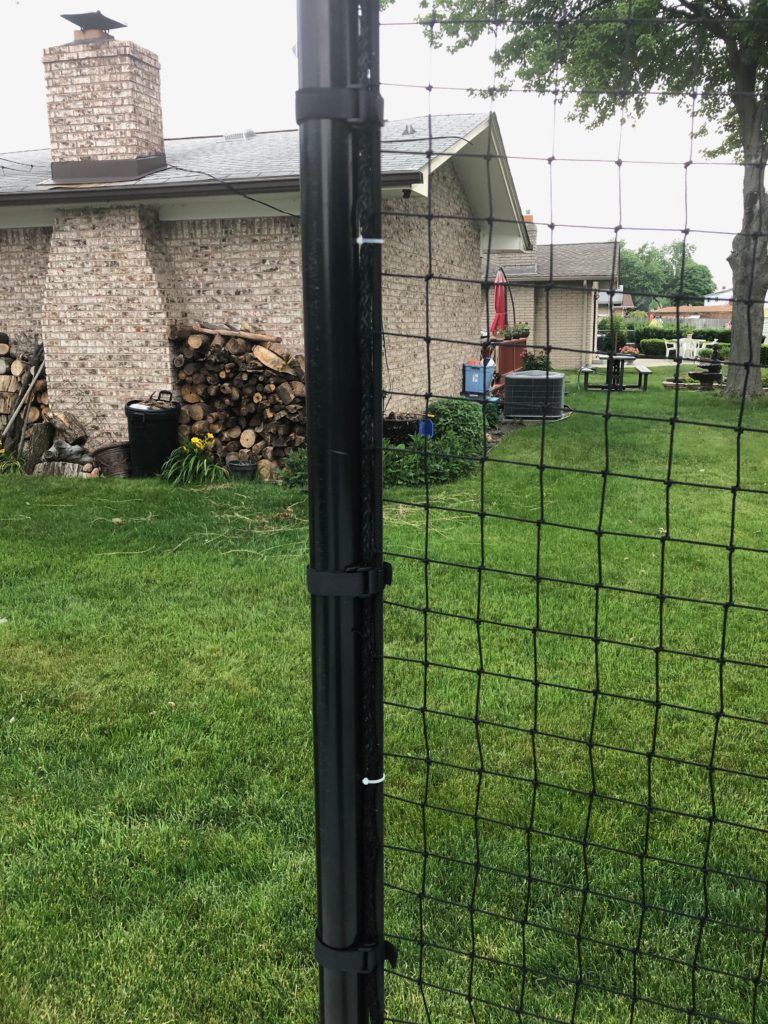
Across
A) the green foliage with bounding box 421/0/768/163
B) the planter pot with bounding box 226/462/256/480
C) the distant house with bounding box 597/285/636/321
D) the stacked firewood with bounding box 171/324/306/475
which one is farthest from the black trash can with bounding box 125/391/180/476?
the green foliage with bounding box 421/0/768/163

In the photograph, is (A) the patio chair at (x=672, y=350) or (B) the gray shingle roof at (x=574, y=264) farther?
(B) the gray shingle roof at (x=574, y=264)

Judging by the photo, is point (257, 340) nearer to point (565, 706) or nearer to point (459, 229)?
point (459, 229)

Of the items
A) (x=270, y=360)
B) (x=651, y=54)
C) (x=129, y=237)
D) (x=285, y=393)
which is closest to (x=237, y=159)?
(x=129, y=237)

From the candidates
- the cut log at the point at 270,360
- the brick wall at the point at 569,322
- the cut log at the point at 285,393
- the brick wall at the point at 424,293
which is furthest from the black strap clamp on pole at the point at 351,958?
the brick wall at the point at 569,322

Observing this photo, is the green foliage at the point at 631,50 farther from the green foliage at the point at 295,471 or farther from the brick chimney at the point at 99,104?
the green foliage at the point at 295,471

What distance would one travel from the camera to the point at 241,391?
9.52 metres

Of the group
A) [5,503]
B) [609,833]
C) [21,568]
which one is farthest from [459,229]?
[609,833]

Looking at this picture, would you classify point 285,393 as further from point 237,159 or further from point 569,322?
point 569,322

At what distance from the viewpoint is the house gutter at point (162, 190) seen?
8.59 metres

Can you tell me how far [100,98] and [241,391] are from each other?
3.59 meters

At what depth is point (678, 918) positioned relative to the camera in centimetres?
253

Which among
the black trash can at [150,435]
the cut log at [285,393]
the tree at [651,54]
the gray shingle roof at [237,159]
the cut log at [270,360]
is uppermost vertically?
the tree at [651,54]

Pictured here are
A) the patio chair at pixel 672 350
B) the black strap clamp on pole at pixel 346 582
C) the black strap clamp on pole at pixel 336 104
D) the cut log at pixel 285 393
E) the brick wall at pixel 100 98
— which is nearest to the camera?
the black strap clamp on pole at pixel 336 104

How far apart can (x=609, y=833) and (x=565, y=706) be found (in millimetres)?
952
